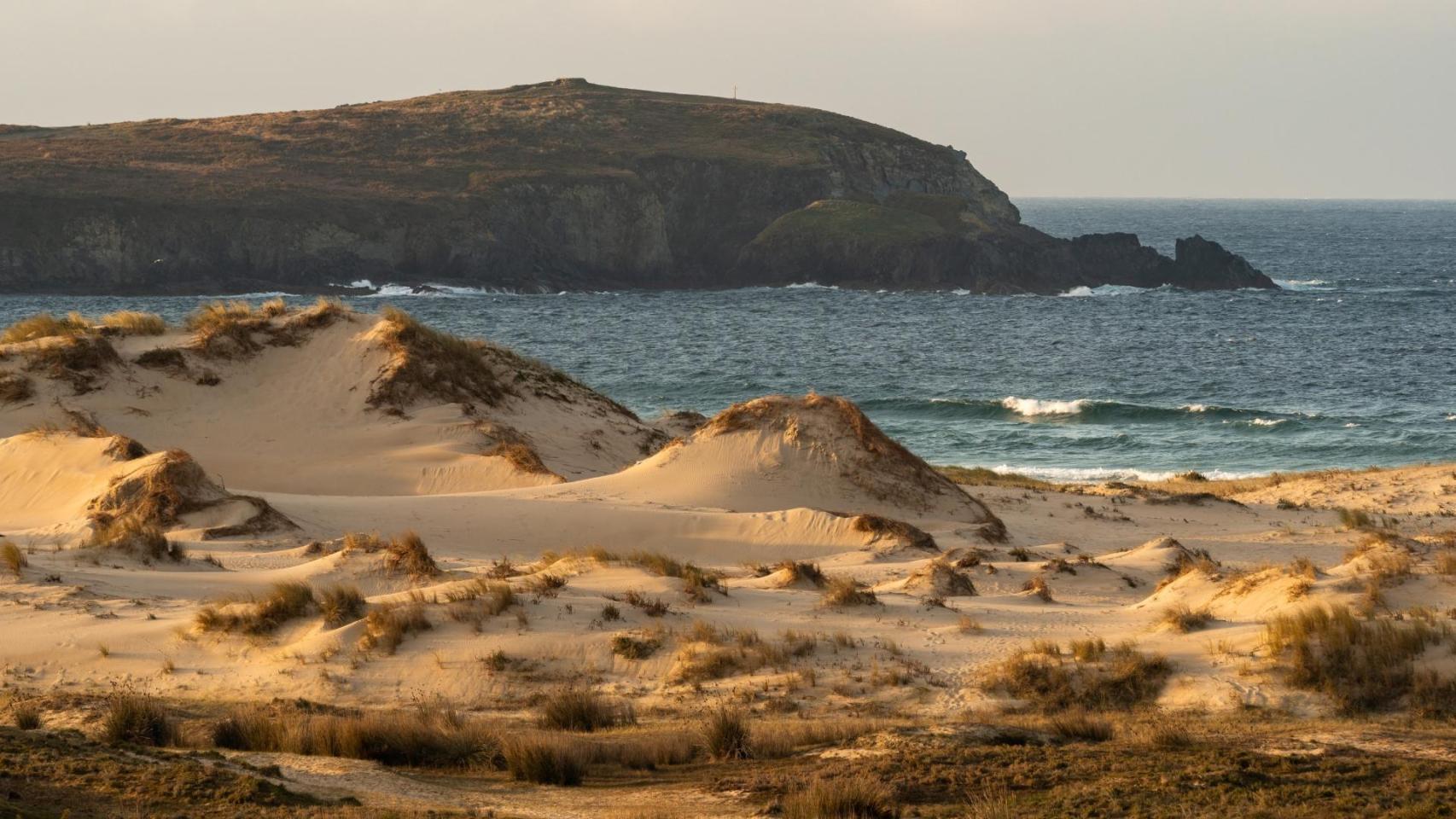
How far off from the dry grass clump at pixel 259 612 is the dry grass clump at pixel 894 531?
7.79 meters

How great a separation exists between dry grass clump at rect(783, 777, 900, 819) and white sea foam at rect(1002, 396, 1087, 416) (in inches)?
1519

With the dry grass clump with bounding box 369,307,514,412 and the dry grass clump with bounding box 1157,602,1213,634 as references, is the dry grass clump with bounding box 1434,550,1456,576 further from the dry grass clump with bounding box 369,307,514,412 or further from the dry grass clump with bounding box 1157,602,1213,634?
the dry grass clump with bounding box 369,307,514,412

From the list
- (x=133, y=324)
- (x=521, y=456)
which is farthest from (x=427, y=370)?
(x=133, y=324)

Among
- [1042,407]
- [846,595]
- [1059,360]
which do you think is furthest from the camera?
[1059,360]

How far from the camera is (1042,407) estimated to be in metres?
46.2

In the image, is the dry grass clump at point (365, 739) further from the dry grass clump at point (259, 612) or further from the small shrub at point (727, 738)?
the dry grass clump at point (259, 612)

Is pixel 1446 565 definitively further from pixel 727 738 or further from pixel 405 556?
pixel 405 556

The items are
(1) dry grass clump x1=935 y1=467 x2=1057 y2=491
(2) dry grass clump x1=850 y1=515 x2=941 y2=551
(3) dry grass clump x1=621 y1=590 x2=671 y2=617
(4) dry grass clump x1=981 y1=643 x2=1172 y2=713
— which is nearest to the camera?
(4) dry grass clump x1=981 y1=643 x2=1172 y2=713

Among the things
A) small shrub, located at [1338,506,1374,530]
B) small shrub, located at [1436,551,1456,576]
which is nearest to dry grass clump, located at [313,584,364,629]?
small shrub, located at [1436,551,1456,576]

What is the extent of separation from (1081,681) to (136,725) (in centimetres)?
652

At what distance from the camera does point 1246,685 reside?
10.7m

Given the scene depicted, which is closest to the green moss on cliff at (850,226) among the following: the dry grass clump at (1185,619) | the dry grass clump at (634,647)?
the dry grass clump at (1185,619)

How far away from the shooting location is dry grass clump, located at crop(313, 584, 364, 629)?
1216 centimetres

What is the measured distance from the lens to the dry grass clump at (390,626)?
11.7m
